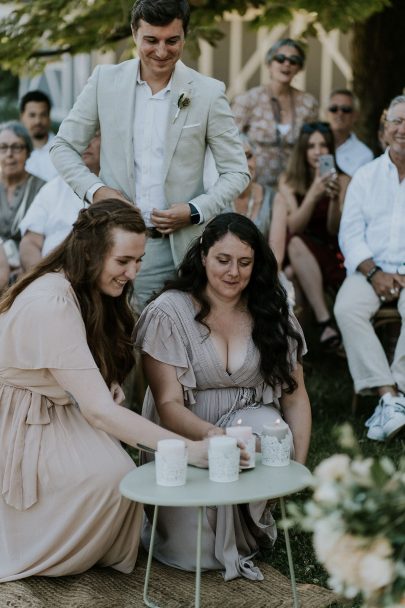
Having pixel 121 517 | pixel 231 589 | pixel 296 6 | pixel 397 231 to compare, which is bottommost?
pixel 231 589

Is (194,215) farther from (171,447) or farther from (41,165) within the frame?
(41,165)

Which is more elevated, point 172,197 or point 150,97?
point 150,97

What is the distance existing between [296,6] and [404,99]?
1357 mm

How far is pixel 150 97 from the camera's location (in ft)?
15.0

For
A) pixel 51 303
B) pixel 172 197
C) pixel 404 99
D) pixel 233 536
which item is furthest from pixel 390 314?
pixel 51 303

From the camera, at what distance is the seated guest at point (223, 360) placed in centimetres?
406

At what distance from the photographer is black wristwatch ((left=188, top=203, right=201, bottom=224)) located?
4.55 meters

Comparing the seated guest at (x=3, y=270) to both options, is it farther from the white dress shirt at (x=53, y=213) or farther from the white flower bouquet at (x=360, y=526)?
the white flower bouquet at (x=360, y=526)

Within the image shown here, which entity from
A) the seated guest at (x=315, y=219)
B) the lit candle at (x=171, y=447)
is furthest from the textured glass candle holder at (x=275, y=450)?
the seated guest at (x=315, y=219)

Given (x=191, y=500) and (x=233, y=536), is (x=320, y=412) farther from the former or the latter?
(x=191, y=500)

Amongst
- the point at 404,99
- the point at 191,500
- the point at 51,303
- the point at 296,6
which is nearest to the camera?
the point at 191,500

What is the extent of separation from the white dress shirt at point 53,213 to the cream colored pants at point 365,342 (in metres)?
1.62

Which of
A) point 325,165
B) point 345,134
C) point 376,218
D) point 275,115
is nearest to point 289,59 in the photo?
point 275,115

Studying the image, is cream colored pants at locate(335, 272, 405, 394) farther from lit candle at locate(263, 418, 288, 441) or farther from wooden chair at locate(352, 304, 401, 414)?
lit candle at locate(263, 418, 288, 441)
